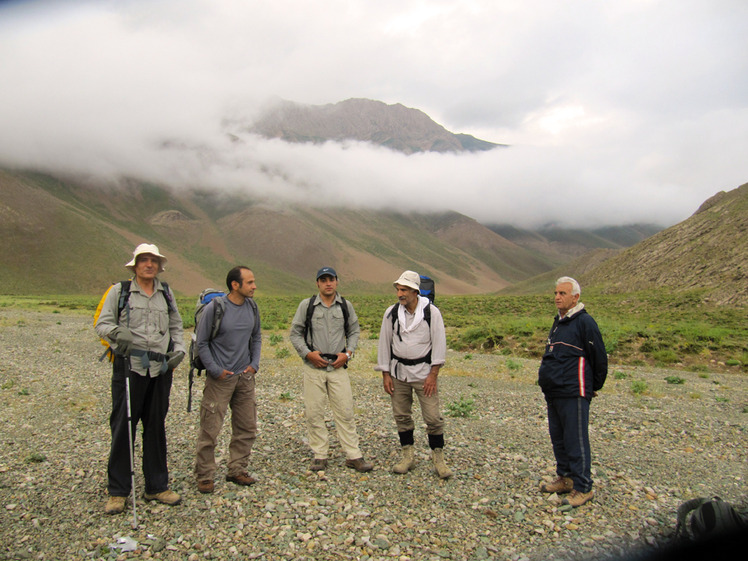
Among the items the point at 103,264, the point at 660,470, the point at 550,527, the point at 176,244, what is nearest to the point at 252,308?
the point at 550,527

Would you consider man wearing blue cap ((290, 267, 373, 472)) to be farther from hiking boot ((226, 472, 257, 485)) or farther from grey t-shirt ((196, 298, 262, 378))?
hiking boot ((226, 472, 257, 485))

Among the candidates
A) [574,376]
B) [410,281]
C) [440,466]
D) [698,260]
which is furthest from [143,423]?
[698,260]

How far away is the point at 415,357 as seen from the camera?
638 centimetres

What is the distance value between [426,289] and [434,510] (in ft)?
12.1

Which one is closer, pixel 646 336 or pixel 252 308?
pixel 252 308

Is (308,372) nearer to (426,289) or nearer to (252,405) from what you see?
(252,405)

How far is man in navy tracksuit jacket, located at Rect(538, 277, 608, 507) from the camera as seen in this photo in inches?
223

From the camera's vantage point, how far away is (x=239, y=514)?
17.5 ft

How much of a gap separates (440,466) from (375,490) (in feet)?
3.20

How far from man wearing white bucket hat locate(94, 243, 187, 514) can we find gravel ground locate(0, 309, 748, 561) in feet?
1.12

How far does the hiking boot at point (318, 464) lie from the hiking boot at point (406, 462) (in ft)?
3.20

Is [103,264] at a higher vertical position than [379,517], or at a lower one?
higher

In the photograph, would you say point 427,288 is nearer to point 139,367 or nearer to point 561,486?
point 561,486

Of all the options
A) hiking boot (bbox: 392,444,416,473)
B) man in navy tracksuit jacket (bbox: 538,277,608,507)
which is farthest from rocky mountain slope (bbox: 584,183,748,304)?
hiking boot (bbox: 392,444,416,473)
